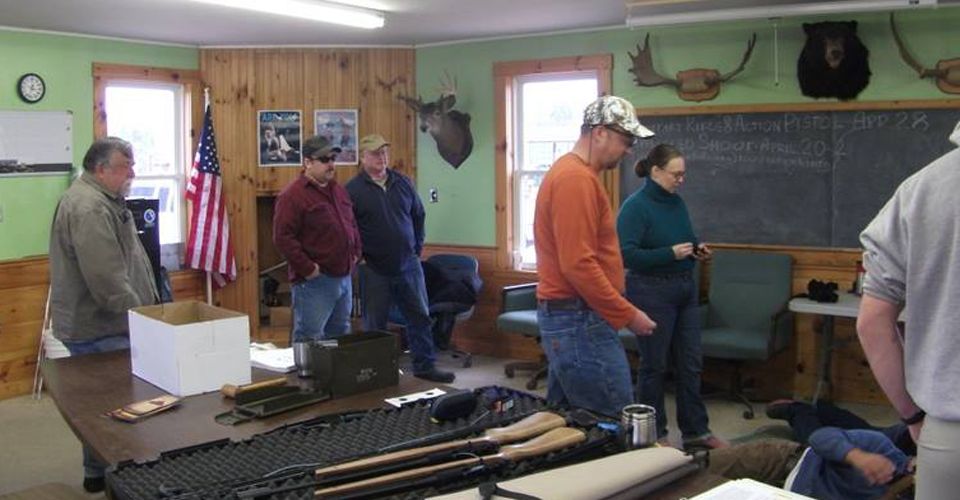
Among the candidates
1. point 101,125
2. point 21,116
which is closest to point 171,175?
point 101,125

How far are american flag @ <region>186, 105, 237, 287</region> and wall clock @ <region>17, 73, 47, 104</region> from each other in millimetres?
1068

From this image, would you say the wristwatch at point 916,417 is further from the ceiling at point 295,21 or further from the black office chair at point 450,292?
the black office chair at point 450,292

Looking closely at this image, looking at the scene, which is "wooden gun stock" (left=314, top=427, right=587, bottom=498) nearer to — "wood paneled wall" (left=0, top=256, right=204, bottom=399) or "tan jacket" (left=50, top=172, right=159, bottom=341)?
"tan jacket" (left=50, top=172, right=159, bottom=341)

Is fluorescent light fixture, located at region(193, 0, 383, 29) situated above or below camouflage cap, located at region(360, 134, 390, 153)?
above

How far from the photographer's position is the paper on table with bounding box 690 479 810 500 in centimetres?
Result: 163

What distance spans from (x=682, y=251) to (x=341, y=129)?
3.51 metres

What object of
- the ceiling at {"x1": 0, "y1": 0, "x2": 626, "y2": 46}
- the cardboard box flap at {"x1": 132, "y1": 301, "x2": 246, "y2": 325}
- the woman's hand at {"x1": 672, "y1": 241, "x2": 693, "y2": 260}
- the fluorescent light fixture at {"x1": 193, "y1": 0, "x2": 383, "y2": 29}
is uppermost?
the ceiling at {"x1": 0, "y1": 0, "x2": 626, "y2": 46}

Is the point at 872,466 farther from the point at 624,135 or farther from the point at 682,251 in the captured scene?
the point at 682,251

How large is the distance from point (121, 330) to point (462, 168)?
3.62 meters

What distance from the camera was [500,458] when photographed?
1768 mm

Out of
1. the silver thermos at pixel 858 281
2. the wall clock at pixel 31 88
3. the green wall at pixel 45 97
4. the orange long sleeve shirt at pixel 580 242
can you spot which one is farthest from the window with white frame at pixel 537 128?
the orange long sleeve shirt at pixel 580 242

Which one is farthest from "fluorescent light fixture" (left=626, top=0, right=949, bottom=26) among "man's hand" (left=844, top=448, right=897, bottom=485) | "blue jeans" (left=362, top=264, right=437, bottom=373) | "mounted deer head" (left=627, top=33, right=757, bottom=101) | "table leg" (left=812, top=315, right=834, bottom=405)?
"man's hand" (left=844, top=448, right=897, bottom=485)

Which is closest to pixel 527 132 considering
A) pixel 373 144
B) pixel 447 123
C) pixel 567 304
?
pixel 447 123

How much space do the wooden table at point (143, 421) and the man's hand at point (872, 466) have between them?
120cm
